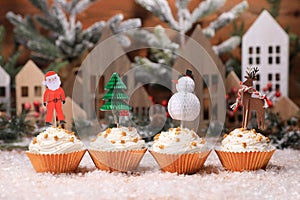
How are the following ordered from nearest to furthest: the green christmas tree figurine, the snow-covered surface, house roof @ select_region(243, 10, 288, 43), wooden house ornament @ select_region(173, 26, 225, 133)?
the snow-covered surface, the green christmas tree figurine, wooden house ornament @ select_region(173, 26, 225, 133), house roof @ select_region(243, 10, 288, 43)

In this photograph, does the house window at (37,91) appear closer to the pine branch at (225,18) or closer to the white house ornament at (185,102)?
the pine branch at (225,18)

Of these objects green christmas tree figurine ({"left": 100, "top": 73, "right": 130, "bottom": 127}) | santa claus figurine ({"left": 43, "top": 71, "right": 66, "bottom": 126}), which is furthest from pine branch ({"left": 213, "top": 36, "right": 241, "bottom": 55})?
santa claus figurine ({"left": 43, "top": 71, "right": 66, "bottom": 126})

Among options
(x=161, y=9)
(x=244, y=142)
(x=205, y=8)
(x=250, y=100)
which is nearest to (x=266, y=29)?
(x=205, y=8)

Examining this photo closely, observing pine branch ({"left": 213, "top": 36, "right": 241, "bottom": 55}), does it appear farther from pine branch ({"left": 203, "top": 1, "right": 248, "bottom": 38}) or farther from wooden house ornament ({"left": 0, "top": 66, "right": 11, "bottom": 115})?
wooden house ornament ({"left": 0, "top": 66, "right": 11, "bottom": 115})

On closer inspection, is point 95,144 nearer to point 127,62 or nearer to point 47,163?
point 47,163

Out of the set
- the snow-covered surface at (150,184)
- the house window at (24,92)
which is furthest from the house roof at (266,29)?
the house window at (24,92)
